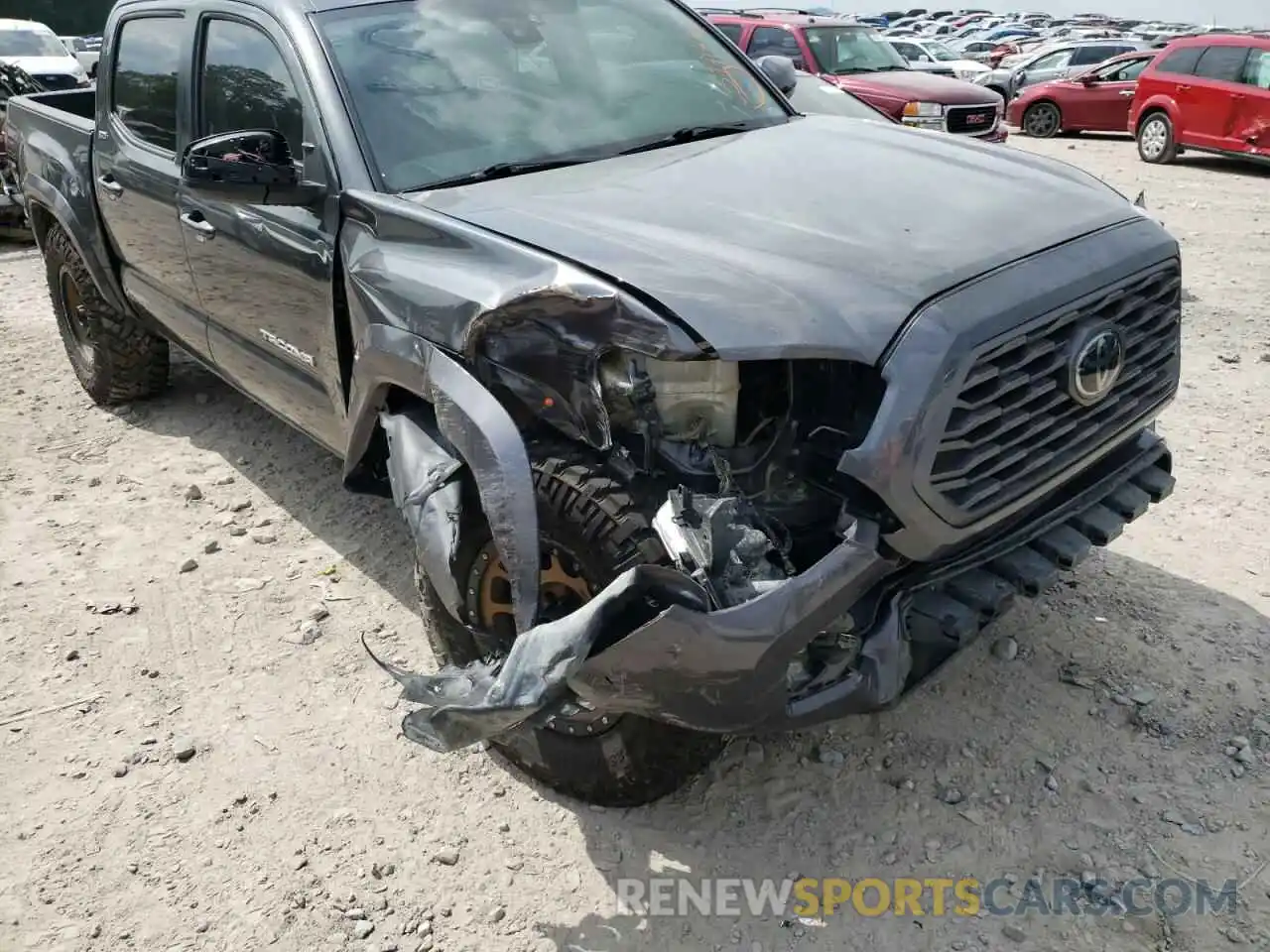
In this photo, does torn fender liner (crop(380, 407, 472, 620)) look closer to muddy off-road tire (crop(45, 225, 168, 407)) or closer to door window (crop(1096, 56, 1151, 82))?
muddy off-road tire (crop(45, 225, 168, 407))

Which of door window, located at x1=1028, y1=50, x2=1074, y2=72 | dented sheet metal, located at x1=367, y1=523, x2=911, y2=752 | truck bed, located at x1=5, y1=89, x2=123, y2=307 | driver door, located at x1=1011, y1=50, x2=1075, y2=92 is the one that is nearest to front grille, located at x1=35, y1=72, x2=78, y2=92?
truck bed, located at x1=5, y1=89, x2=123, y2=307

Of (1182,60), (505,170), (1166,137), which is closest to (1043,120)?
(1182,60)

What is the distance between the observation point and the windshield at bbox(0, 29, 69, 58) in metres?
13.7

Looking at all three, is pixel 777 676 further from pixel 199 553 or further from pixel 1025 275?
pixel 199 553

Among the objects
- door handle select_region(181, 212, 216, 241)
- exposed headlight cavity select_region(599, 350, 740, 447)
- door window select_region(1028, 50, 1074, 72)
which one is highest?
exposed headlight cavity select_region(599, 350, 740, 447)

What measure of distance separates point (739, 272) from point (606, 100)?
135cm

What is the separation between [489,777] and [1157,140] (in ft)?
44.3

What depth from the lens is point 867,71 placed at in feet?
38.1

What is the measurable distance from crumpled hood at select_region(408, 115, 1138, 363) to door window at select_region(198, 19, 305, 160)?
77cm

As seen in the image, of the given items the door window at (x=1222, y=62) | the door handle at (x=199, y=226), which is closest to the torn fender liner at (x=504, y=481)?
the door handle at (x=199, y=226)

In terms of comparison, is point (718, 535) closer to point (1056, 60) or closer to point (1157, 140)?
point (1157, 140)

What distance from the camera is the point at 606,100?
11.0 feet

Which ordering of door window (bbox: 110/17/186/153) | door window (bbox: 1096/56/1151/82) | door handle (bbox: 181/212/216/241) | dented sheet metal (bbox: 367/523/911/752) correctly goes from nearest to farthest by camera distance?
dented sheet metal (bbox: 367/523/911/752)
door handle (bbox: 181/212/216/241)
door window (bbox: 110/17/186/153)
door window (bbox: 1096/56/1151/82)

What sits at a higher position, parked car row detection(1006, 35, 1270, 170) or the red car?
parked car row detection(1006, 35, 1270, 170)
